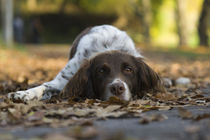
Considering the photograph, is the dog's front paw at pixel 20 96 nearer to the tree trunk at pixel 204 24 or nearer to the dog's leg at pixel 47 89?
the dog's leg at pixel 47 89

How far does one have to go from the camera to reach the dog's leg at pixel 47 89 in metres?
4.70

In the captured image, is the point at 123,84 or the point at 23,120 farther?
the point at 123,84

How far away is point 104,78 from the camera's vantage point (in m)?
4.36

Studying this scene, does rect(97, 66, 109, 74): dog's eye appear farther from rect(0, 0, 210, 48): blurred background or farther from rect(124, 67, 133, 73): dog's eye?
rect(0, 0, 210, 48): blurred background

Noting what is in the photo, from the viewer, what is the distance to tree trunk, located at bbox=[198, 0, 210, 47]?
20844 millimetres

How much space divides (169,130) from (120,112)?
2.34 feet

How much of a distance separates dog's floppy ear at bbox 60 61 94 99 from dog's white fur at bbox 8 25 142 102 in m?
0.43

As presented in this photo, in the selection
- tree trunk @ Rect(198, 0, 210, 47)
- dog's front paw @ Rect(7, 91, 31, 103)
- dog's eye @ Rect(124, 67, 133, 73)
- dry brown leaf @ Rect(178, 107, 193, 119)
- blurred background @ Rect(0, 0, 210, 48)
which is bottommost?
dry brown leaf @ Rect(178, 107, 193, 119)

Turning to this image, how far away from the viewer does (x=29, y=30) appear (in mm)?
35219

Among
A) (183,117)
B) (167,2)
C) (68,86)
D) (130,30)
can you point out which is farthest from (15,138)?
(167,2)

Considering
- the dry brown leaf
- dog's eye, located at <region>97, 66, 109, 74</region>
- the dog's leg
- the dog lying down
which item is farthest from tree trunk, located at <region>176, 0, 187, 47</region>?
the dry brown leaf

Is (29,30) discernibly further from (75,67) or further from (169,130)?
(169,130)

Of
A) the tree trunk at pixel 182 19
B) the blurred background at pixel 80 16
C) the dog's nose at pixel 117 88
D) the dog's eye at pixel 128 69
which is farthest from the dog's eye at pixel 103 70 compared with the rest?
the blurred background at pixel 80 16

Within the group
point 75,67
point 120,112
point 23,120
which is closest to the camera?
point 23,120
